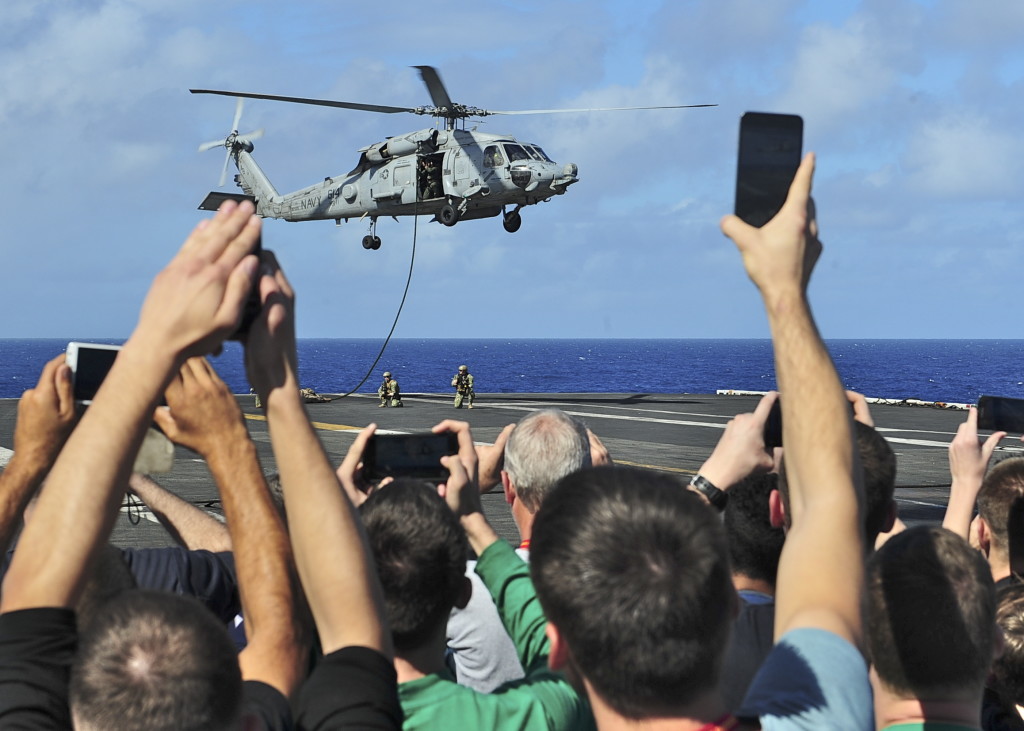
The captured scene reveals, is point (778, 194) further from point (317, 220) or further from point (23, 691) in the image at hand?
point (317, 220)

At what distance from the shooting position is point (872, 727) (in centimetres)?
183

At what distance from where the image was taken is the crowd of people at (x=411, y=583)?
1.75 metres

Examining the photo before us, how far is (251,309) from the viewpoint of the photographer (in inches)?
70.5

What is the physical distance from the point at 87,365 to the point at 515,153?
23579 mm

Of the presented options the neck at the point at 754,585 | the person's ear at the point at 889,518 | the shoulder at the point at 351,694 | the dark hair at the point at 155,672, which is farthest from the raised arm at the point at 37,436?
the person's ear at the point at 889,518

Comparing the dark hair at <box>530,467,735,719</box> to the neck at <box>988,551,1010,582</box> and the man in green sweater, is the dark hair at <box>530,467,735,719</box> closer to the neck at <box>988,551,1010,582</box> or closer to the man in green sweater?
the man in green sweater

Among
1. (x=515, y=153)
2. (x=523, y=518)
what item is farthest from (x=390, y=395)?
(x=523, y=518)

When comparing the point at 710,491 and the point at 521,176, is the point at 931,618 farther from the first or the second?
the point at 521,176

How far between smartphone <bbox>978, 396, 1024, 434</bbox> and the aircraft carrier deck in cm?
684

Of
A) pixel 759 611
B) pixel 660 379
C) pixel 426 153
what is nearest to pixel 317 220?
pixel 426 153

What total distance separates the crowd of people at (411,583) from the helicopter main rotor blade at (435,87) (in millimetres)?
22593

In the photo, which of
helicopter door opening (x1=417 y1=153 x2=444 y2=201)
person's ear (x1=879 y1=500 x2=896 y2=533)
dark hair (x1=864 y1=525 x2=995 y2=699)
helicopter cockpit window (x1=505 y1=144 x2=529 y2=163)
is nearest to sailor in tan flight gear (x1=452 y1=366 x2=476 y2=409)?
helicopter door opening (x1=417 y1=153 x2=444 y2=201)

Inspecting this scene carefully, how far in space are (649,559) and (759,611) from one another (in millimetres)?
1150

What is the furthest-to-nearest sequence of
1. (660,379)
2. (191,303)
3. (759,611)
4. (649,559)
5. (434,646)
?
(660,379), (759,611), (434,646), (649,559), (191,303)
